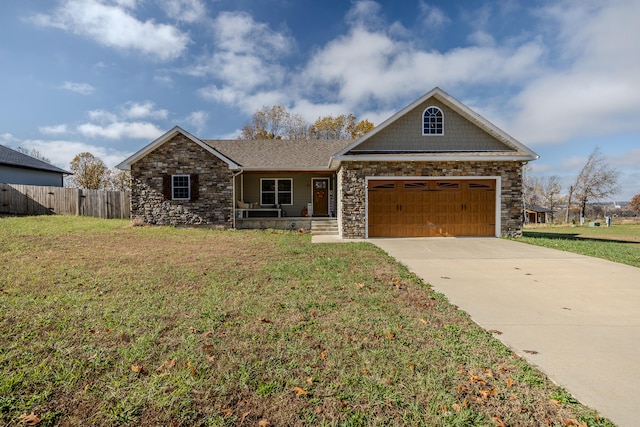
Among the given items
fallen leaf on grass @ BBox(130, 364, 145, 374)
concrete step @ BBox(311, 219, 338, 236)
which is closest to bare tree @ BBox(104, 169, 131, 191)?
concrete step @ BBox(311, 219, 338, 236)

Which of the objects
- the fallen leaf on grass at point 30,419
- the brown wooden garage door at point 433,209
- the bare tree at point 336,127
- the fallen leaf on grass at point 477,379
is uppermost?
the bare tree at point 336,127

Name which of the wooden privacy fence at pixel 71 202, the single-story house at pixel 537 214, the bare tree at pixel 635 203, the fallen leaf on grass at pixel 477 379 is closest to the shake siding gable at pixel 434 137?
the fallen leaf on grass at pixel 477 379

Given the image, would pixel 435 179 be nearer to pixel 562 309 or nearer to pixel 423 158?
pixel 423 158

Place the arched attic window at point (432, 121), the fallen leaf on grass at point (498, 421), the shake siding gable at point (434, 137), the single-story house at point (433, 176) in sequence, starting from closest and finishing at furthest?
the fallen leaf on grass at point (498, 421)
the single-story house at point (433, 176)
the shake siding gable at point (434, 137)
the arched attic window at point (432, 121)

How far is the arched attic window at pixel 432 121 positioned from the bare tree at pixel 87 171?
107 ft

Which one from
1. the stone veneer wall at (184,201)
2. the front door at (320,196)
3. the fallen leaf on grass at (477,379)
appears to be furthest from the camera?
the front door at (320,196)

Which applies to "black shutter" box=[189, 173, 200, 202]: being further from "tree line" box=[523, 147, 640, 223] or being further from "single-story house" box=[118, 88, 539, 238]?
"tree line" box=[523, 147, 640, 223]

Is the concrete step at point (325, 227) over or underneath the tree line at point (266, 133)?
underneath

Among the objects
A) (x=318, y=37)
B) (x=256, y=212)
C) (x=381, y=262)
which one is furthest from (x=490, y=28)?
(x=256, y=212)

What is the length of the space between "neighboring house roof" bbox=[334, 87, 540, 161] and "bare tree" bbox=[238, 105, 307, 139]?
2100 cm

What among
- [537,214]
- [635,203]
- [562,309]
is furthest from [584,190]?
[562,309]

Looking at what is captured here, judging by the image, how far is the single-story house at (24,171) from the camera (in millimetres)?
20891

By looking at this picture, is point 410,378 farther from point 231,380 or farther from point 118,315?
point 118,315

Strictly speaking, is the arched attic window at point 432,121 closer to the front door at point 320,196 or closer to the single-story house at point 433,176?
the single-story house at point 433,176
